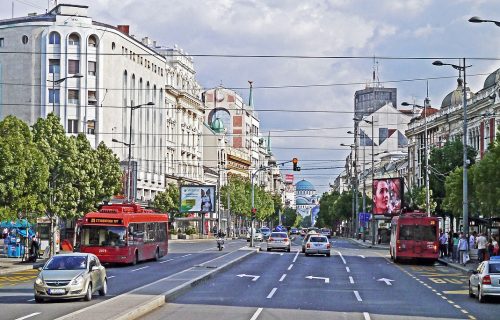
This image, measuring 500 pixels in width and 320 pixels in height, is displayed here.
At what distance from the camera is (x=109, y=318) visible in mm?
20266

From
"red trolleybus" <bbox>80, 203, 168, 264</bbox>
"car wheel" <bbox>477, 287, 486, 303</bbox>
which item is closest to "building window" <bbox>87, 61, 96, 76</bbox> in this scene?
"red trolleybus" <bbox>80, 203, 168, 264</bbox>

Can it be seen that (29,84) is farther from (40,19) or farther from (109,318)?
(109,318)

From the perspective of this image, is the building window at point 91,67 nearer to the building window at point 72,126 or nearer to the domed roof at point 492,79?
the building window at point 72,126

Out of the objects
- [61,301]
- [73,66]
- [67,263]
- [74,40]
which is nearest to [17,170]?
[67,263]

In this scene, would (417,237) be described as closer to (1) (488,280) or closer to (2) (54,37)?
(1) (488,280)

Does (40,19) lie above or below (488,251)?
above

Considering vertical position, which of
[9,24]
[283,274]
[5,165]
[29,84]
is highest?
[9,24]

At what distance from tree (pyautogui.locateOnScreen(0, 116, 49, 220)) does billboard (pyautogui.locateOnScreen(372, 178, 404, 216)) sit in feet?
151

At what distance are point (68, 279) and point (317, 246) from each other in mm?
38826

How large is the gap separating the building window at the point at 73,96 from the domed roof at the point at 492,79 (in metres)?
41.3

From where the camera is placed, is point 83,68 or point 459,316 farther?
point 83,68

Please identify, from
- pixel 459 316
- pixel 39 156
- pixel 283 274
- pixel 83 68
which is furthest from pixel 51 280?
pixel 83 68

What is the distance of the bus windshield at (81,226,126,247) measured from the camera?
48844 millimetres

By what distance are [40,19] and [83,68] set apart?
6.74 meters
